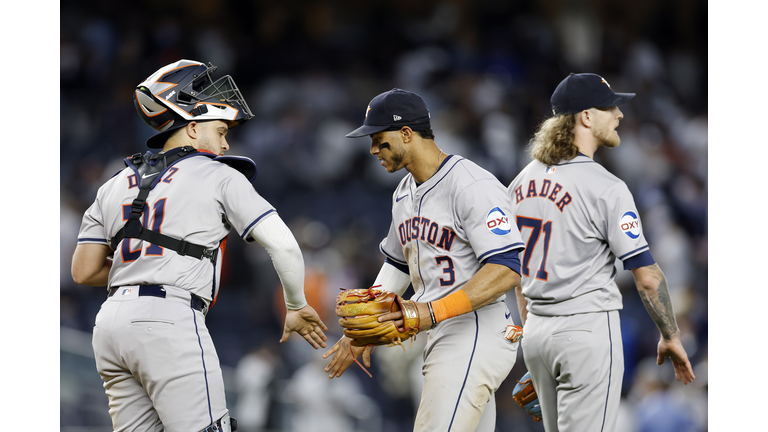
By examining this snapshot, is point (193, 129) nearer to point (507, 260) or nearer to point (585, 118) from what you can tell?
point (507, 260)

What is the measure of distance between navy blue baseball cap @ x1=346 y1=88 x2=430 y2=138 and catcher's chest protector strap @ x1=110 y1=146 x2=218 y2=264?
0.84 m

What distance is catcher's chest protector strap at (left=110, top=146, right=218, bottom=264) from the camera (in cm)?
305

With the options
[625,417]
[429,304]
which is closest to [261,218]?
[429,304]

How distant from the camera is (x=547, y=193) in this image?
374cm

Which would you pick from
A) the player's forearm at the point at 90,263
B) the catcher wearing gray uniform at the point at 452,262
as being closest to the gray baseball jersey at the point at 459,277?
the catcher wearing gray uniform at the point at 452,262

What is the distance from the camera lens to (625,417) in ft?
23.6

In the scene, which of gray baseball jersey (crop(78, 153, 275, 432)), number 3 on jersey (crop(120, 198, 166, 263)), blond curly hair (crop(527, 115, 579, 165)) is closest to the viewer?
gray baseball jersey (crop(78, 153, 275, 432))

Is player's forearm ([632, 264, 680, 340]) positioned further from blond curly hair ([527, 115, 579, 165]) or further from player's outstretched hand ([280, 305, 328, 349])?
player's outstretched hand ([280, 305, 328, 349])

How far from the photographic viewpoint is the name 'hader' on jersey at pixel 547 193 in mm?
3660

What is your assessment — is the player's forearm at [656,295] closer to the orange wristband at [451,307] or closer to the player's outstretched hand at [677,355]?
the player's outstretched hand at [677,355]

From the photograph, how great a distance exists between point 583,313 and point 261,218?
67.3 inches

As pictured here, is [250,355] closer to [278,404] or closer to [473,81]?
[278,404]

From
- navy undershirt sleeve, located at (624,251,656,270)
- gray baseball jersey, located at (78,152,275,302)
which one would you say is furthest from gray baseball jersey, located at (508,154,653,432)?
gray baseball jersey, located at (78,152,275,302)

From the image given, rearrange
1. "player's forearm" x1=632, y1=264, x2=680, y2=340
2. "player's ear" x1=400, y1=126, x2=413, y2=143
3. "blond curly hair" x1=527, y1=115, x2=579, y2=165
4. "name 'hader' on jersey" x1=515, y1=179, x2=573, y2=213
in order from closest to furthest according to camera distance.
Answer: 1. "player's ear" x1=400, y1=126, x2=413, y2=143
2. "player's forearm" x1=632, y1=264, x2=680, y2=340
3. "name 'hader' on jersey" x1=515, y1=179, x2=573, y2=213
4. "blond curly hair" x1=527, y1=115, x2=579, y2=165
